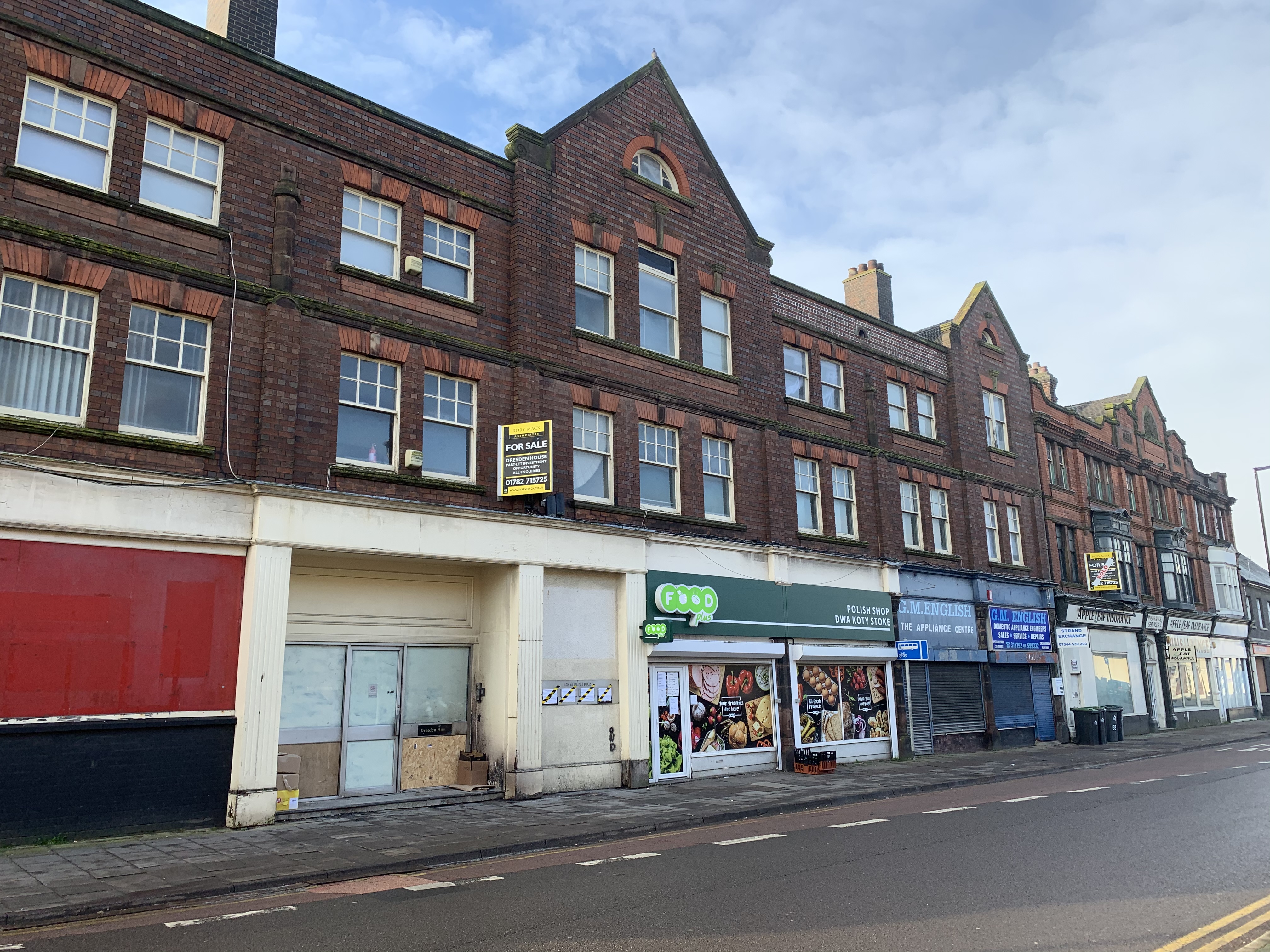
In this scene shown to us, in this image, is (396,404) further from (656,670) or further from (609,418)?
(656,670)

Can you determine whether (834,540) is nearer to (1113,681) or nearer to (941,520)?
(941,520)

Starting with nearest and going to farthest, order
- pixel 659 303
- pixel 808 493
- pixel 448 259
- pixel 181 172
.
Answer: pixel 181 172, pixel 448 259, pixel 659 303, pixel 808 493

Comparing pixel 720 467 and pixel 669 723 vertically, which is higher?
pixel 720 467

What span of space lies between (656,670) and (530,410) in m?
5.71

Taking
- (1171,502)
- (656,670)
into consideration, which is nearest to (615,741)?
(656,670)

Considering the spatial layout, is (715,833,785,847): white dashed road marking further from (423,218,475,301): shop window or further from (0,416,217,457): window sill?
(423,218,475,301): shop window

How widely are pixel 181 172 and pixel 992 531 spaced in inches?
958

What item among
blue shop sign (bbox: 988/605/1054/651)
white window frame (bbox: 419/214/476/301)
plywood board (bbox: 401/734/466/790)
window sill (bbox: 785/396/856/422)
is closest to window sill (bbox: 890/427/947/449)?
window sill (bbox: 785/396/856/422)

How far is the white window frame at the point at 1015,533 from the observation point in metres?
29.6

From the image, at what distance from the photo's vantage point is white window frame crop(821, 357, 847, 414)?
954 inches

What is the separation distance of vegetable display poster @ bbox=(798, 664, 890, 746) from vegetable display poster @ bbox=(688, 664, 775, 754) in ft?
3.58

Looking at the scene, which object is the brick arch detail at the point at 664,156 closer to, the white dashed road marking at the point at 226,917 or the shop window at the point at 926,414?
the shop window at the point at 926,414

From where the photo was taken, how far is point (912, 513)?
25953mm

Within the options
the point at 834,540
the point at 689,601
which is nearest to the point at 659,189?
the point at 689,601
